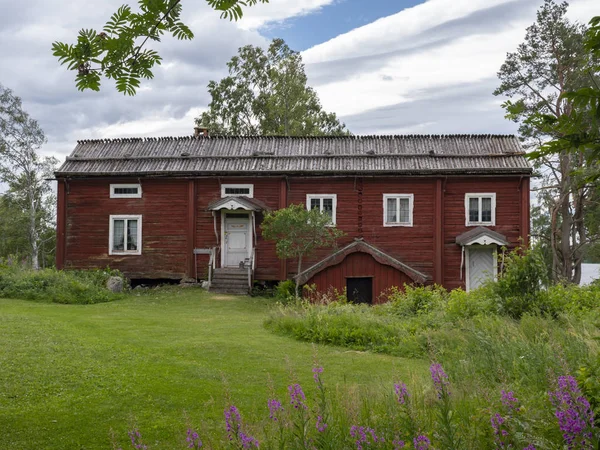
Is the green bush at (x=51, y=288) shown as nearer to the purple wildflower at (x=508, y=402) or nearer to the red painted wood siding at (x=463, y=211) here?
the red painted wood siding at (x=463, y=211)

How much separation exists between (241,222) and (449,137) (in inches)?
396

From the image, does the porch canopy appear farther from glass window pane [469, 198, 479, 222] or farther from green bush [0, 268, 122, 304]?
green bush [0, 268, 122, 304]

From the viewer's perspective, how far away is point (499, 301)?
12242 mm

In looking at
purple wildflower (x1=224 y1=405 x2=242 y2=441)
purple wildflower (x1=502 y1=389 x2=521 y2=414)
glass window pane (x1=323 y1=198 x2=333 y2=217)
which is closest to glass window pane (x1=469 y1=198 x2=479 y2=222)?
glass window pane (x1=323 y1=198 x2=333 y2=217)

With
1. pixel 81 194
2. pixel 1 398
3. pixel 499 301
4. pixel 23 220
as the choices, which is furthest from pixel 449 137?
pixel 23 220

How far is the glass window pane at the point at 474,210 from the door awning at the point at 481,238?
52 centimetres

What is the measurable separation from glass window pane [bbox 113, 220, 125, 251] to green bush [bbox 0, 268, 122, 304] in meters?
2.84

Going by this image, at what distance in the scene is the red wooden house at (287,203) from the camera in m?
23.4

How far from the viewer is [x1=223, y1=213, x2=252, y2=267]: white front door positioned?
2414 centimetres

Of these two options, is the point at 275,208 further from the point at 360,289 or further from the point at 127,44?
the point at 127,44

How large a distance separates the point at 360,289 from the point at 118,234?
36.0ft

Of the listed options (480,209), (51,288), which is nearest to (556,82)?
(480,209)

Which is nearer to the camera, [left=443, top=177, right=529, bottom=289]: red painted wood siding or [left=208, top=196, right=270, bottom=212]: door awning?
[left=208, top=196, right=270, bottom=212]: door awning

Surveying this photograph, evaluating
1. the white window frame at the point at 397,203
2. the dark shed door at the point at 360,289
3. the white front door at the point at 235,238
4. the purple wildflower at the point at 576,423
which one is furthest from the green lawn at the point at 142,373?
the white window frame at the point at 397,203
